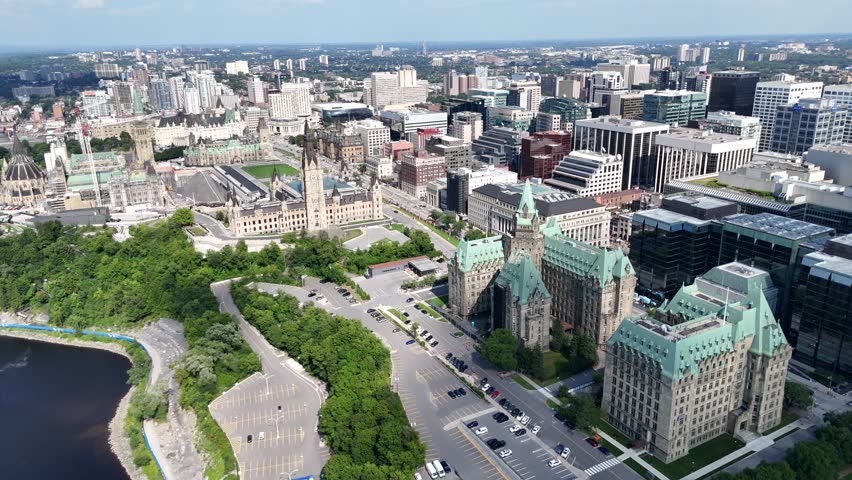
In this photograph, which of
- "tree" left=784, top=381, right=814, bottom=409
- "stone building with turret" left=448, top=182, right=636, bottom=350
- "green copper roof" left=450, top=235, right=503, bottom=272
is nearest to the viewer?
"tree" left=784, top=381, right=814, bottom=409

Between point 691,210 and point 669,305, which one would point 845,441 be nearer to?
point 669,305

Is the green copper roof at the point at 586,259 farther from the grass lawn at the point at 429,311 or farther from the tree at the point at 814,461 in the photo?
the tree at the point at 814,461

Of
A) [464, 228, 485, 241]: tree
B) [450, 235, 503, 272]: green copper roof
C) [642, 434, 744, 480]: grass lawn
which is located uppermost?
[450, 235, 503, 272]: green copper roof

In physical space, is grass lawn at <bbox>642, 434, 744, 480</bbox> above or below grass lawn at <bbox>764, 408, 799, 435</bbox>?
below

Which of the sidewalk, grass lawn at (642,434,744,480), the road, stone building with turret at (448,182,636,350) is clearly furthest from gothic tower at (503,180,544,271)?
the sidewalk

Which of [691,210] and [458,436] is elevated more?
[691,210]

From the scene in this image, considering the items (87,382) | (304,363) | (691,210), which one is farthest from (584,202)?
(87,382)

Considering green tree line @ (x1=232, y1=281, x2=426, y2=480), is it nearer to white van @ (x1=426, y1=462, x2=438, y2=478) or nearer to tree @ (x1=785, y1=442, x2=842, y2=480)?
white van @ (x1=426, y1=462, x2=438, y2=478)
